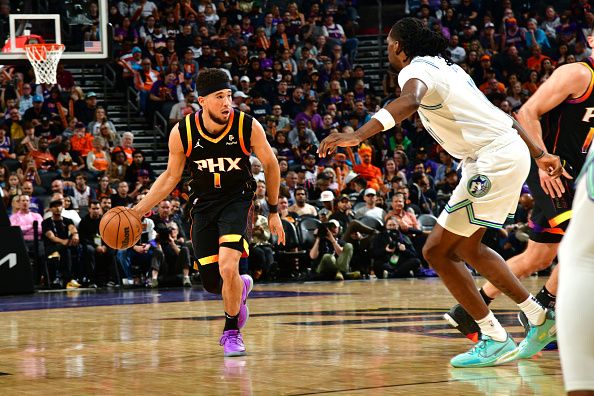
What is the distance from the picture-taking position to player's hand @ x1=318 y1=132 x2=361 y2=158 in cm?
475

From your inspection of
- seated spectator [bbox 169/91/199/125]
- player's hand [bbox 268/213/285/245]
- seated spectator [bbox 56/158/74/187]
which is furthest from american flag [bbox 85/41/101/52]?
player's hand [bbox 268/213/285/245]

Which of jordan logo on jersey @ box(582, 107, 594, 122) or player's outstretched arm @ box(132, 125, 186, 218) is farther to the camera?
player's outstretched arm @ box(132, 125, 186, 218)

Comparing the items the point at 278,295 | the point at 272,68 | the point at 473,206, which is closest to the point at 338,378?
the point at 473,206

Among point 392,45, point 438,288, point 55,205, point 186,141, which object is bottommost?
point 438,288

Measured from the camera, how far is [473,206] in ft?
19.8

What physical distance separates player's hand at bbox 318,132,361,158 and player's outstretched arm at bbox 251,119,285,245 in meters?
2.24

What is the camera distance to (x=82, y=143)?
1759 centimetres

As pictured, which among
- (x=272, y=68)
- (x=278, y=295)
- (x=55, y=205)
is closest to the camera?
(x=278, y=295)

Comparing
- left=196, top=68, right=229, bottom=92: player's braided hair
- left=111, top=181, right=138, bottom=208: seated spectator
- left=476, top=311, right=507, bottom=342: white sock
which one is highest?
left=196, top=68, right=229, bottom=92: player's braided hair

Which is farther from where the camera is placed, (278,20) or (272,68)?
(278,20)

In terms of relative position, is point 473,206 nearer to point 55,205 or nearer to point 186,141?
point 186,141

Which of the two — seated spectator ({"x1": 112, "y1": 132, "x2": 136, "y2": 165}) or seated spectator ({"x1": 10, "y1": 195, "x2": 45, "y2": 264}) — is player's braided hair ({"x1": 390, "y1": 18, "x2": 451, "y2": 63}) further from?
seated spectator ({"x1": 112, "y1": 132, "x2": 136, "y2": 165})

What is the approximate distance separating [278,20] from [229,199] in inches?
653

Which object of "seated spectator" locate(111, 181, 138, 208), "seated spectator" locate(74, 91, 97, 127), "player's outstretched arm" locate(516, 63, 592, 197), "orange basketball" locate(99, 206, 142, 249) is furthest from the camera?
"seated spectator" locate(74, 91, 97, 127)
